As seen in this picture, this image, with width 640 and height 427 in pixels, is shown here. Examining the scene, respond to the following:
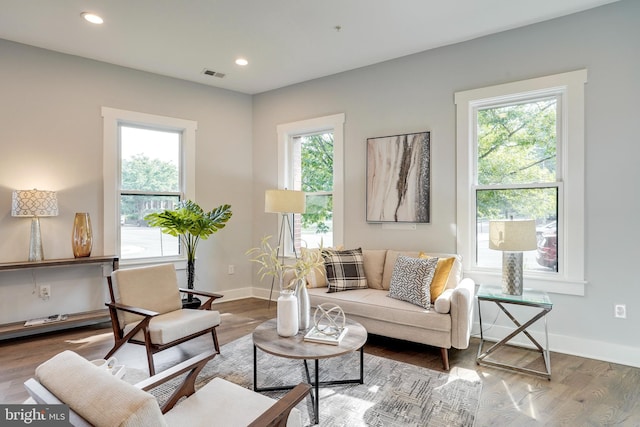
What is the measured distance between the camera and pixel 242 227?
17.8 ft

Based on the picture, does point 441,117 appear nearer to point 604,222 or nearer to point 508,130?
point 508,130

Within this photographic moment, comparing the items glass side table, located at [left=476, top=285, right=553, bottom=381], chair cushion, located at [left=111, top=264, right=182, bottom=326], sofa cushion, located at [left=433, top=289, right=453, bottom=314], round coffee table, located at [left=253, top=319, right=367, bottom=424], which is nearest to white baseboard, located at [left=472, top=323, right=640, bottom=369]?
glass side table, located at [left=476, top=285, right=553, bottom=381]

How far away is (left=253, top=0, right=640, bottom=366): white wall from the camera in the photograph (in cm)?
297

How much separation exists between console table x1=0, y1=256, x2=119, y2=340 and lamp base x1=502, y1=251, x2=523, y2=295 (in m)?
4.04

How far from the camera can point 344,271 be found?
12.4 ft

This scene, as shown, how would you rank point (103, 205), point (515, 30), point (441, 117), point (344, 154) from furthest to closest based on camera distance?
point (344, 154)
point (103, 205)
point (441, 117)
point (515, 30)

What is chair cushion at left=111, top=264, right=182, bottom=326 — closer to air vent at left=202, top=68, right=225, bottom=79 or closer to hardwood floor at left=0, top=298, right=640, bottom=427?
hardwood floor at left=0, top=298, right=640, bottom=427

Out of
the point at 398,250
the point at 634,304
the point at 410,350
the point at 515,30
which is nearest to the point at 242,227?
the point at 398,250

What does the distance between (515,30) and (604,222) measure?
1.96 metres

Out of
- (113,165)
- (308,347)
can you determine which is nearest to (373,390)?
(308,347)

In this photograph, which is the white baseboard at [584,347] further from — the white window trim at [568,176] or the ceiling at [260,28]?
the ceiling at [260,28]

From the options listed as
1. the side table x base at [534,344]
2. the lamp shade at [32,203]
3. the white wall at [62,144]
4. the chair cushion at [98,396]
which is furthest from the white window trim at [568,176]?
the lamp shade at [32,203]

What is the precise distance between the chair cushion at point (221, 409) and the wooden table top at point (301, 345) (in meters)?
0.53

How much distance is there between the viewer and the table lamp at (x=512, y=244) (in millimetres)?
2924
